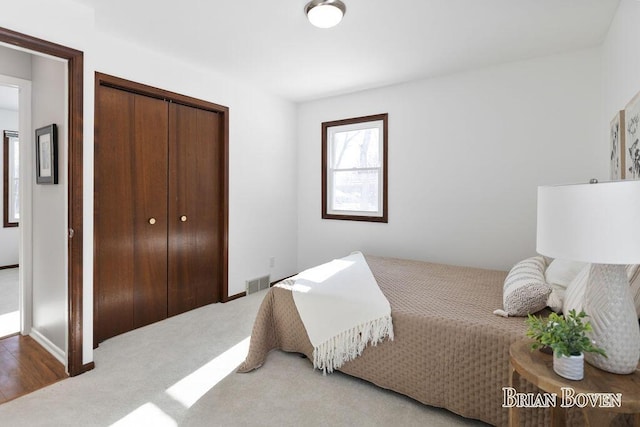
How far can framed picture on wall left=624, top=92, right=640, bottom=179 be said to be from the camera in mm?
1791

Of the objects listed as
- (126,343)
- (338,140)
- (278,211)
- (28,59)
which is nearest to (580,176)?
(338,140)

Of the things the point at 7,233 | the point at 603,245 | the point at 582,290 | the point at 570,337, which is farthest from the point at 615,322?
the point at 7,233

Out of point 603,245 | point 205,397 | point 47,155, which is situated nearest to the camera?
point 603,245

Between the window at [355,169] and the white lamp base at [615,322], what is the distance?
2804 millimetres

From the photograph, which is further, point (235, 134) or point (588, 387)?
point (235, 134)

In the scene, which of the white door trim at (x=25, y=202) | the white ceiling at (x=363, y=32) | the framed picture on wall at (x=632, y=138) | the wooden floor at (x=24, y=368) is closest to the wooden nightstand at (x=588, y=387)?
the framed picture on wall at (x=632, y=138)

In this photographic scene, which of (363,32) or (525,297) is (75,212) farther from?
(525,297)

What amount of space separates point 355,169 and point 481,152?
4.72 ft

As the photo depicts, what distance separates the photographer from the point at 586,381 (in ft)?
3.74

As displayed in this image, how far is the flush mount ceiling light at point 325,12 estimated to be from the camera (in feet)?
7.11

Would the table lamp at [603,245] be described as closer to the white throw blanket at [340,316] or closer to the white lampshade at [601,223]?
the white lampshade at [601,223]

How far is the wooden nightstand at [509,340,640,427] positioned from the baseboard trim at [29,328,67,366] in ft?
9.04

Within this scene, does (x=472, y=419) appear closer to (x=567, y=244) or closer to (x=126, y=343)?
(x=567, y=244)

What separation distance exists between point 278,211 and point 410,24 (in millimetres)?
2649
